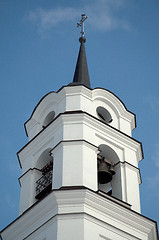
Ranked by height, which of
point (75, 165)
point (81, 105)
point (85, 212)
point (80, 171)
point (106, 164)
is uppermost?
point (81, 105)

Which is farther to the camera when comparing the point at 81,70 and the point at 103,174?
the point at 81,70

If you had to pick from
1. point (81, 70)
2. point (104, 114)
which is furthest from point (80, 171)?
point (81, 70)

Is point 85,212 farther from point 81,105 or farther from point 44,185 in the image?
point 81,105

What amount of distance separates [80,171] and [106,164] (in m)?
2.05

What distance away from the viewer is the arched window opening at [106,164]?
21891 mm

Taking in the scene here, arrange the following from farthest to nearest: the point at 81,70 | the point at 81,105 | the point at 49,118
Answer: the point at 81,70
the point at 49,118
the point at 81,105

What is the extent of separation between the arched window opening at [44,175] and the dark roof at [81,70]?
3.24m

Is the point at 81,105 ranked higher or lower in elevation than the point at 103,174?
higher

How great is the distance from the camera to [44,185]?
21.8 m

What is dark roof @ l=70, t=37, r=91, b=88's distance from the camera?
25422mm

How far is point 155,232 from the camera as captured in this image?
20641mm

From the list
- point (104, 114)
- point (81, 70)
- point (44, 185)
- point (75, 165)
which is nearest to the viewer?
point (75, 165)

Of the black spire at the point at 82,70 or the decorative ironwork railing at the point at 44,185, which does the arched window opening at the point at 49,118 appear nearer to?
the black spire at the point at 82,70

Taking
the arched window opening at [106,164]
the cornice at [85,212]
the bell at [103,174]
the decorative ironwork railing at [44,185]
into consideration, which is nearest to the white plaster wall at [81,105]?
the arched window opening at [106,164]
